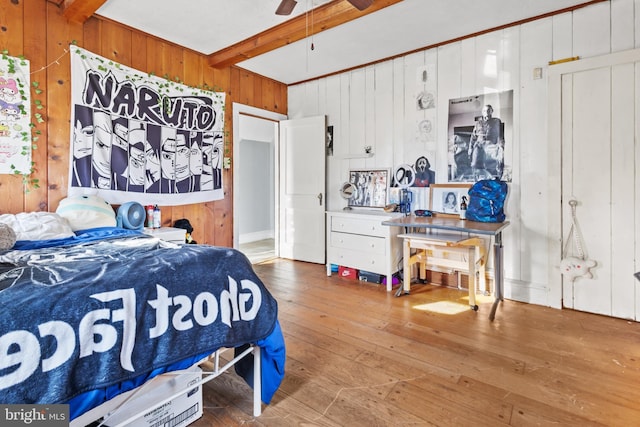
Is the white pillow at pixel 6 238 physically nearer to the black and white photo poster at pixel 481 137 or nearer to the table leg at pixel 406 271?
the table leg at pixel 406 271

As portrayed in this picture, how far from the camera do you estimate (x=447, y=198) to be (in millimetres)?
3443

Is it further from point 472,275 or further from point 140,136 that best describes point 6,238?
point 472,275

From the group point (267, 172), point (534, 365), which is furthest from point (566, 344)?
point (267, 172)

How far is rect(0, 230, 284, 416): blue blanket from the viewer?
0.89 meters

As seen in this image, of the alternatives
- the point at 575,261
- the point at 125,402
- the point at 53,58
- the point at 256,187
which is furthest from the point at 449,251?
the point at 256,187

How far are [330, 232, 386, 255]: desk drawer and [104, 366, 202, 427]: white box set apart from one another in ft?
7.75

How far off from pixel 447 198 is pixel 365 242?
100 cm

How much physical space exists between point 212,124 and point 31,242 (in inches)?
89.2

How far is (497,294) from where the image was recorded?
293cm

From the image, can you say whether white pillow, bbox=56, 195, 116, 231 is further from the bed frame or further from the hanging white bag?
the hanging white bag

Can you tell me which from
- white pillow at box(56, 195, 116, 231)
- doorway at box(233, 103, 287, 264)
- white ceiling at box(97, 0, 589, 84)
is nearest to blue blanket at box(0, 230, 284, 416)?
white pillow at box(56, 195, 116, 231)

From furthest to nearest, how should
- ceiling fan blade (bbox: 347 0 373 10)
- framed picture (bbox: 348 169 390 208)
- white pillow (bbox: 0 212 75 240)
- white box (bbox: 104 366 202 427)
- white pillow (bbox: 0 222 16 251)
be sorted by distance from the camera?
framed picture (bbox: 348 169 390 208) → ceiling fan blade (bbox: 347 0 373 10) → white pillow (bbox: 0 212 75 240) → white pillow (bbox: 0 222 16 251) → white box (bbox: 104 366 202 427)

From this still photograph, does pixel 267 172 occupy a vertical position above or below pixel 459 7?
below

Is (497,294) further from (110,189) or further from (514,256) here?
(110,189)
